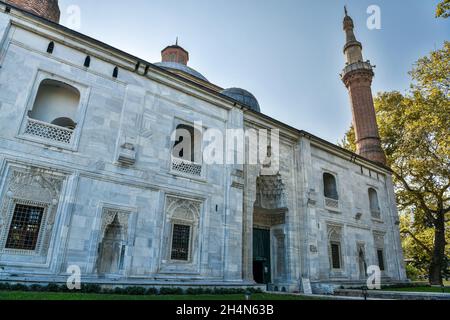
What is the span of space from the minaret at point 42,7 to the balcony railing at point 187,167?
949cm

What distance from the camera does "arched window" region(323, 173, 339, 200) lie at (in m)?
17.6

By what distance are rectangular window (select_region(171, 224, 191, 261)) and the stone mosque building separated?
0.11 ft

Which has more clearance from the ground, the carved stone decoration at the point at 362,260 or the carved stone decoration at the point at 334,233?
the carved stone decoration at the point at 334,233

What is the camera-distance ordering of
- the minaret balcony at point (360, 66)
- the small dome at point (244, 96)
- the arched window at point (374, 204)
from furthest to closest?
1. the minaret balcony at point (360, 66)
2. the arched window at point (374, 204)
3. the small dome at point (244, 96)

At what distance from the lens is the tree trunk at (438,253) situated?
66.5 ft

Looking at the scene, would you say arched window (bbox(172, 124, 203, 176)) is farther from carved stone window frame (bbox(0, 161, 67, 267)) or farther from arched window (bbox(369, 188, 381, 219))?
arched window (bbox(369, 188, 381, 219))

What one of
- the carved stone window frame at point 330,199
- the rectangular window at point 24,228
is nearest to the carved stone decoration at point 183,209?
the rectangular window at point 24,228

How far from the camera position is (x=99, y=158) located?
9.45m

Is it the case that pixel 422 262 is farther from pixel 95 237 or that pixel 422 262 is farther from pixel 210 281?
pixel 95 237

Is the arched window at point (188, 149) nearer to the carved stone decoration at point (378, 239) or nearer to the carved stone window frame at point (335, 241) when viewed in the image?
the carved stone window frame at point (335, 241)

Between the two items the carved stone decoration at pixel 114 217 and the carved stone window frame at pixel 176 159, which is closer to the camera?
the carved stone decoration at pixel 114 217

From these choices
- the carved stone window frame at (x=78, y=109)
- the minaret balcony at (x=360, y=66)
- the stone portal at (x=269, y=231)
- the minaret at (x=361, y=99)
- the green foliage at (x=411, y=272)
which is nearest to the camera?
the carved stone window frame at (x=78, y=109)

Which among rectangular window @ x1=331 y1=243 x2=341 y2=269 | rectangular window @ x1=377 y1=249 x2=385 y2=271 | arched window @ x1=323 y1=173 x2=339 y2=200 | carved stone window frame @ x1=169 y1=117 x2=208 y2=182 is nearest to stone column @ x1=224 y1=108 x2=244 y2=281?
carved stone window frame @ x1=169 y1=117 x2=208 y2=182

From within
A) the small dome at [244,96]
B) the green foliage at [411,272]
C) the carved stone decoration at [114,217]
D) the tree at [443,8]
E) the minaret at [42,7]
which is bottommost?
the green foliage at [411,272]
